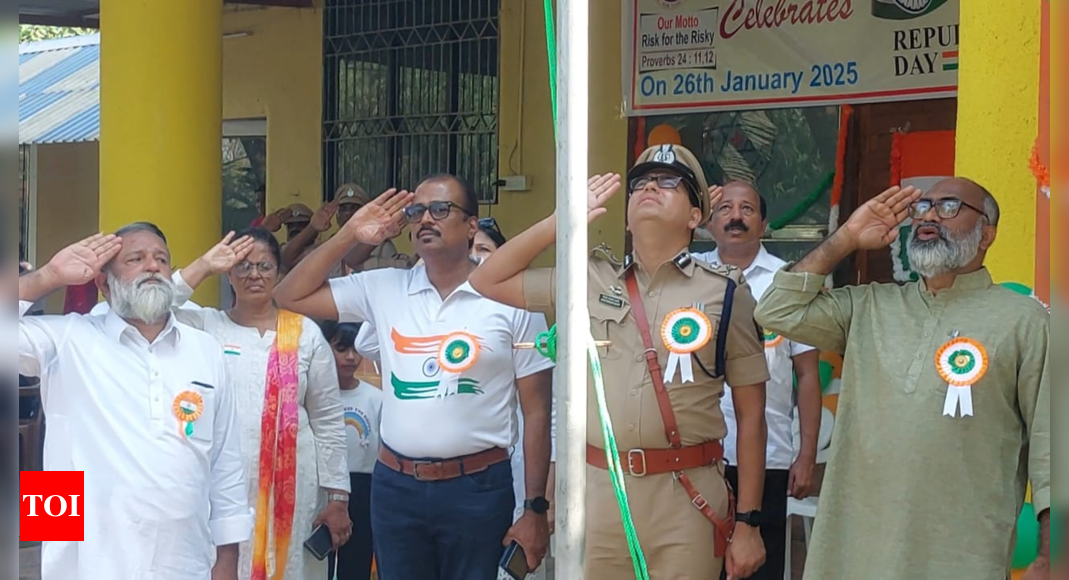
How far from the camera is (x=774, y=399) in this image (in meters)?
4.76

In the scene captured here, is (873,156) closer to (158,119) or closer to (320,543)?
(158,119)

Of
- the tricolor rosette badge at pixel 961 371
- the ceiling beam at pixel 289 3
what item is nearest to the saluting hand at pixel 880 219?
the tricolor rosette badge at pixel 961 371

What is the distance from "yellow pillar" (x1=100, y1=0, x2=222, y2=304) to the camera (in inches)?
235

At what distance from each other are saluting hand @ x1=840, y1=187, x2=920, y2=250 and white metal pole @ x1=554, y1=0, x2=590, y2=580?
4.10ft

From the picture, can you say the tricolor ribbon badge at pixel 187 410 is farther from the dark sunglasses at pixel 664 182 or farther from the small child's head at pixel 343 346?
the dark sunglasses at pixel 664 182

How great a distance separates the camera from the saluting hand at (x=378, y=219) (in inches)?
172

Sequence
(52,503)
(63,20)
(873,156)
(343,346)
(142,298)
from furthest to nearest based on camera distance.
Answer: (63,20), (873,156), (343,346), (142,298), (52,503)

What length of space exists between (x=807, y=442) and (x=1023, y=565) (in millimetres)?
1102

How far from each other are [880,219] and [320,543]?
2278mm

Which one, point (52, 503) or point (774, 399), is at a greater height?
point (774, 399)

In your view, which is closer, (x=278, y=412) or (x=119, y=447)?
(x=119, y=447)

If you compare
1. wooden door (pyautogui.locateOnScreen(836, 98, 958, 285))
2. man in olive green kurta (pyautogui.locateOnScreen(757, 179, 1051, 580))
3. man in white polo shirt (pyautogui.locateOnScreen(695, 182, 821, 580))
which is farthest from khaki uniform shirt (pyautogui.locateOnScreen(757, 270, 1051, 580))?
wooden door (pyautogui.locateOnScreen(836, 98, 958, 285))

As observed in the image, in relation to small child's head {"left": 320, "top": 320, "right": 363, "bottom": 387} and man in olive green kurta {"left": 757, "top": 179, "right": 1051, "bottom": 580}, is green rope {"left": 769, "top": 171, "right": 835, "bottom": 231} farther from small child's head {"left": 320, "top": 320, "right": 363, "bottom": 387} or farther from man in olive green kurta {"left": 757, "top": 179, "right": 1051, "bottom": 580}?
man in olive green kurta {"left": 757, "top": 179, "right": 1051, "bottom": 580}

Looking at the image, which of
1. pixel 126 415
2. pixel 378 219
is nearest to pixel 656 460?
pixel 378 219
